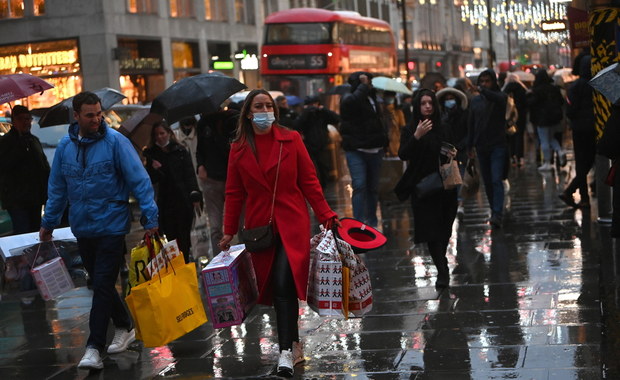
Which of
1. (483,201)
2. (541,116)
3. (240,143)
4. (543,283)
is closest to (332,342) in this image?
(240,143)

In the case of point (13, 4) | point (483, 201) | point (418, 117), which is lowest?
point (483, 201)

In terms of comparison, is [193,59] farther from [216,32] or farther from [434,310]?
[434,310]

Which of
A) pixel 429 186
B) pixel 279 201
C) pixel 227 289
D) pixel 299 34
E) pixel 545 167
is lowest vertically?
pixel 545 167

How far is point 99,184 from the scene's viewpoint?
7.87m

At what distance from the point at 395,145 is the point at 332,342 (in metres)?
13.6

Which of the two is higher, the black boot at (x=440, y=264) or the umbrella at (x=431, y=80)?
the umbrella at (x=431, y=80)

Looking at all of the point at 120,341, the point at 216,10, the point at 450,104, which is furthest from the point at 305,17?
the point at 120,341

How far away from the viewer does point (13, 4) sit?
147 ft

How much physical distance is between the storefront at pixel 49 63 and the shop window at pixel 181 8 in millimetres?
5654

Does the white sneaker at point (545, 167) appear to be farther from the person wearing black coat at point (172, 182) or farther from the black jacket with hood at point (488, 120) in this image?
the person wearing black coat at point (172, 182)

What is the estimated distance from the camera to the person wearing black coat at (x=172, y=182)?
36.0 feet

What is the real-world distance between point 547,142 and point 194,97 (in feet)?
37.9

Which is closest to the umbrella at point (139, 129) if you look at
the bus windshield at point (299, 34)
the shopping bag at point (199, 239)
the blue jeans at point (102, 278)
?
the shopping bag at point (199, 239)

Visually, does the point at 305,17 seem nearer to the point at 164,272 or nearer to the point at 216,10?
the point at 216,10
